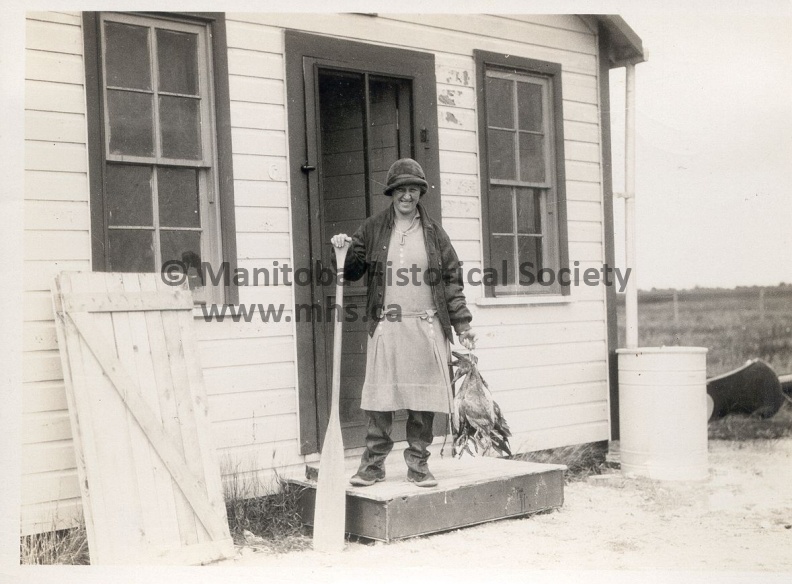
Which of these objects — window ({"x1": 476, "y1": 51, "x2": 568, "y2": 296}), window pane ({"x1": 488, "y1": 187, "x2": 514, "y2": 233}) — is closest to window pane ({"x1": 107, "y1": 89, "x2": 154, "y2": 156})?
window ({"x1": 476, "y1": 51, "x2": 568, "y2": 296})

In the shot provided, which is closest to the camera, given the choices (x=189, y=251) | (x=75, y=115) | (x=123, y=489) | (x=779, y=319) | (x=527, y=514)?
(x=123, y=489)

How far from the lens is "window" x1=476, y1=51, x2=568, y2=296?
7.01m

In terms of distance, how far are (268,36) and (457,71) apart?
1693 mm

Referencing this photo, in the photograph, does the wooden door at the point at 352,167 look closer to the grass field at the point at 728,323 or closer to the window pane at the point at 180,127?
the window pane at the point at 180,127

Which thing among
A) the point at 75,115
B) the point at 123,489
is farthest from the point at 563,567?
the point at 75,115

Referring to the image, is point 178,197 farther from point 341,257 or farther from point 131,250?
point 341,257

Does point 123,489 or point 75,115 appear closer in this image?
point 123,489

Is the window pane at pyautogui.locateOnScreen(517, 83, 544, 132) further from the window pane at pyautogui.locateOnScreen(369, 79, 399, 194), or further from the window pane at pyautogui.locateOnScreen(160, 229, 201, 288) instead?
the window pane at pyautogui.locateOnScreen(160, 229, 201, 288)

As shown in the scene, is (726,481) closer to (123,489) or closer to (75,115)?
(123,489)

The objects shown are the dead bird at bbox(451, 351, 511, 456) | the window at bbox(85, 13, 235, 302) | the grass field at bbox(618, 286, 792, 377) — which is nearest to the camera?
the window at bbox(85, 13, 235, 302)

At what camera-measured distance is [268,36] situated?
569 centimetres

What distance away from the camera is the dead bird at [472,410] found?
555cm

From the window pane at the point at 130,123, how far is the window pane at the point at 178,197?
7.4 inches

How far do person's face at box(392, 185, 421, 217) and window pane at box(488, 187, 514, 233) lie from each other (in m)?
1.84
